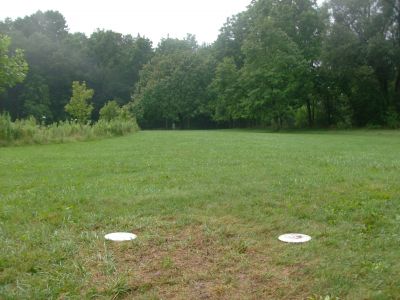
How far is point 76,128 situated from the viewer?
2147 cm

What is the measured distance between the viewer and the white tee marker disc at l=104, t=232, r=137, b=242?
176 inches

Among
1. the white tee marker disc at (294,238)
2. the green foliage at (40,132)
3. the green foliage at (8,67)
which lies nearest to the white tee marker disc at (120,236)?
the white tee marker disc at (294,238)

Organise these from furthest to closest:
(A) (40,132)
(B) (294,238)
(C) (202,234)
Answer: (A) (40,132)
(C) (202,234)
(B) (294,238)

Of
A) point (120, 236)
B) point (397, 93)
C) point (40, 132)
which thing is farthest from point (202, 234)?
point (397, 93)

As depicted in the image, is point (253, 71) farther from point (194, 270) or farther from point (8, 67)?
point (194, 270)

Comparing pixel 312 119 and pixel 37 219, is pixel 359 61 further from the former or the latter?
pixel 37 219

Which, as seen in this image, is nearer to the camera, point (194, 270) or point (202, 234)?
point (194, 270)

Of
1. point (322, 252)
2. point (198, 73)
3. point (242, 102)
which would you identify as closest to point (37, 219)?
point (322, 252)

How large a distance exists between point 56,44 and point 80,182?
56.7 meters

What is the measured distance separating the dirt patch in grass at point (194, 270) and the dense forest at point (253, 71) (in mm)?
13849

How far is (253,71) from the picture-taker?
1469 inches

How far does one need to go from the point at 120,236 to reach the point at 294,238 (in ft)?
6.30

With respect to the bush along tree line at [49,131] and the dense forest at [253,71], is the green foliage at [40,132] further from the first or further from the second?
the dense forest at [253,71]

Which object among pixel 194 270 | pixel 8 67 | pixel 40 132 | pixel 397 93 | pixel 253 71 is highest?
pixel 253 71
